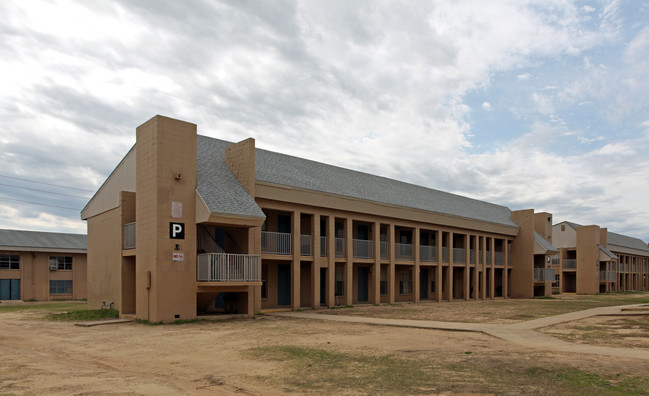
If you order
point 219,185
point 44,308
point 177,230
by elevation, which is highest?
point 219,185

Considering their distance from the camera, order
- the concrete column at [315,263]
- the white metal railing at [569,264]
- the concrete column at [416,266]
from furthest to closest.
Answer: the white metal railing at [569,264] < the concrete column at [416,266] < the concrete column at [315,263]

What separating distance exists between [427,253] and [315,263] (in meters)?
12.2

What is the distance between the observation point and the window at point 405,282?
37.0m

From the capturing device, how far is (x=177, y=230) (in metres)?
20.9

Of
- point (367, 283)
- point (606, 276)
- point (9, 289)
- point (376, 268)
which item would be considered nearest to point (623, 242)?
point (606, 276)

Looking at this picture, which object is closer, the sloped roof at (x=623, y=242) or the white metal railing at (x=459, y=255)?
the white metal railing at (x=459, y=255)

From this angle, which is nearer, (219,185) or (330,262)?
(219,185)

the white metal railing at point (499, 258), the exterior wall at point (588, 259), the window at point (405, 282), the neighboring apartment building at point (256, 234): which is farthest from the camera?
the exterior wall at point (588, 259)

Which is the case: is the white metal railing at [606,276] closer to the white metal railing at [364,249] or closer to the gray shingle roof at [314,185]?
the gray shingle roof at [314,185]

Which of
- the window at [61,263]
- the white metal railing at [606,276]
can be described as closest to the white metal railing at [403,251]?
the window at [61,263]

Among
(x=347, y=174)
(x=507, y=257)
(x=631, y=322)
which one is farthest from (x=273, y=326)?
(x=507, y=257)

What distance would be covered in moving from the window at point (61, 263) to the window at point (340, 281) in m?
29.3

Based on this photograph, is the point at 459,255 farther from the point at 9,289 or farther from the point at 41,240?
the point at 9,289

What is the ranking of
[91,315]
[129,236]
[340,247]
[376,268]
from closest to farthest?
1. [129,236]
2. [91,315]
3. [340,247]
4. [376,268]
